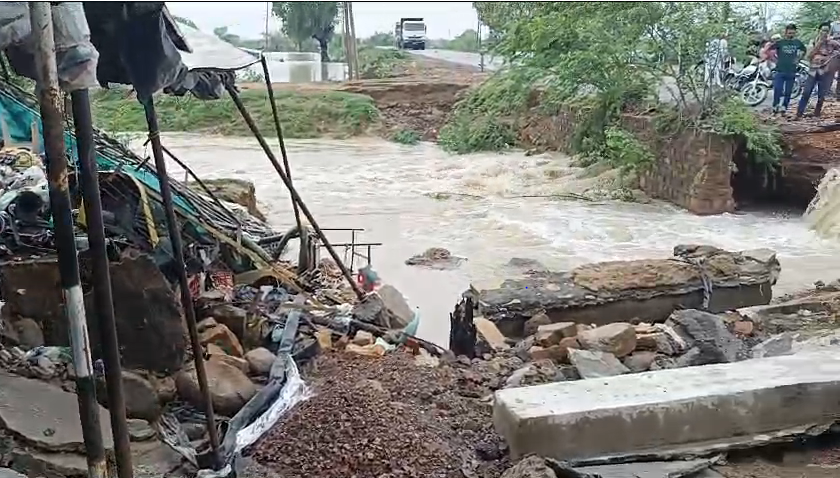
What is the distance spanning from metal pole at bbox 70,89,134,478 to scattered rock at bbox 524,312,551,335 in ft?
12.6

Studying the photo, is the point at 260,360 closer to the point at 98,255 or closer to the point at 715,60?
the point at 98,255

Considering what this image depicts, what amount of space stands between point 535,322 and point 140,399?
2.93 metres

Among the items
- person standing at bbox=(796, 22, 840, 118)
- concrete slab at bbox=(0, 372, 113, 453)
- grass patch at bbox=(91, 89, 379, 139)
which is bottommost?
grass patch at bbox=(91, 89, 379, 139)

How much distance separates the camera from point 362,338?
5.00 metres

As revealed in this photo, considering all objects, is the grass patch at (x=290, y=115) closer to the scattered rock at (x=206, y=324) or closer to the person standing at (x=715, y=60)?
the person standing at (x=715, y=60)

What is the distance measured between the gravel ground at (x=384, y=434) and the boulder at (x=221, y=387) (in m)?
0.34

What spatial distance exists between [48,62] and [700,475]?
2467 mm

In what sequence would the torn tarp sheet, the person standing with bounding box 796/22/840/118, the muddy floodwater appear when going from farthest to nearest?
the person standing with bounding box 796/22/840/118 < the muddy floodwater < the torn tarp sheet

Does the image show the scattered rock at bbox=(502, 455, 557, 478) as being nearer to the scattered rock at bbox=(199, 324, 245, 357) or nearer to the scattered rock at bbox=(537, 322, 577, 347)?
the scattered rock at bbox=(199, 324, 245, 357)

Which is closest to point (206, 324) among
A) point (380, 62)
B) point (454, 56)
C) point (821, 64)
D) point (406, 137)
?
point (821, 64)

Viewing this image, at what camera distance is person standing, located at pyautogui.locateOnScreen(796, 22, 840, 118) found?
489 inches

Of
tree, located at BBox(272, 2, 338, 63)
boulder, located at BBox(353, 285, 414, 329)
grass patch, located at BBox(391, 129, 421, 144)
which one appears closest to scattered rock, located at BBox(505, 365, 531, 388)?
boulder, located at BBox(353, 285, 414, 329)

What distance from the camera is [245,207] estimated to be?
380 inches

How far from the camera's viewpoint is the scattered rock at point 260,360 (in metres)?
4.29
